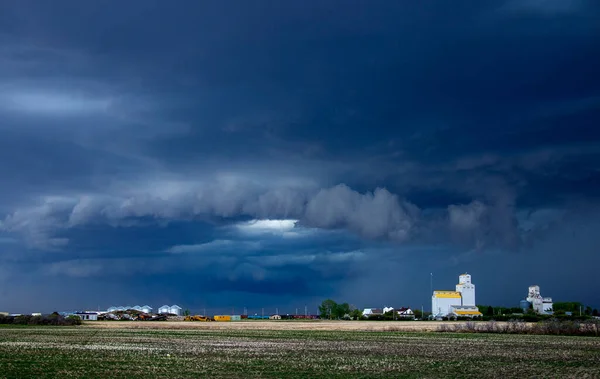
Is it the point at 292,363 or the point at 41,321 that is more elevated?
the point at 292,363

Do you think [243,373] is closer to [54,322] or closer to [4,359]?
[4,359]

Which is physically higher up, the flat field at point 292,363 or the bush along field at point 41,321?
the flat field at point 292,363

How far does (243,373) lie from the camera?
37188 millimetres

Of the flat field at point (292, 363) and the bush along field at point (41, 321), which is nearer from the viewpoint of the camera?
the flat field at point (292, 363)

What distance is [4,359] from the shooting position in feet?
143

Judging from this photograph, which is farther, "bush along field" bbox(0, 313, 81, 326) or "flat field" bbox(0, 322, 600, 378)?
"bush along field" bbox(0, 313, 81, 326)

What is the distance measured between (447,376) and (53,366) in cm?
2380

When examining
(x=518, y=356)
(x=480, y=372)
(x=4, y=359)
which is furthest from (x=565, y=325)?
(x=4, y=359)

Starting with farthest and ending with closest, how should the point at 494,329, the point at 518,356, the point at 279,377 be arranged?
the point at 494,329 < the point at 518,356 < the point at 279,377

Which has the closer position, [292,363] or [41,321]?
[292,363]

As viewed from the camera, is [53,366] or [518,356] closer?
[53,366]

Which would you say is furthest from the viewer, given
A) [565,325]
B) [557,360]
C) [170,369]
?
[565,325]

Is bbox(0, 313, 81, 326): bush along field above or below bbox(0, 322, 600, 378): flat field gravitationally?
below

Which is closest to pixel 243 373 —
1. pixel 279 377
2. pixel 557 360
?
pixel 279 377
